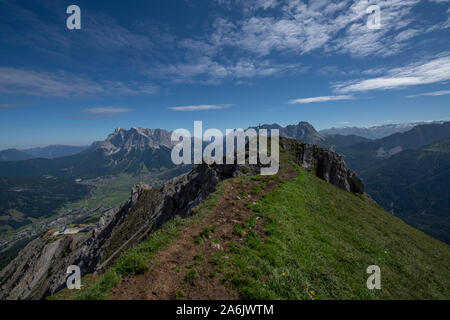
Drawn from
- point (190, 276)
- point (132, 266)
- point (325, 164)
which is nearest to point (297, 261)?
point (190, 276)

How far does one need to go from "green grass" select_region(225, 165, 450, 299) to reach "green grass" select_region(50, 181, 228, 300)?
11.3 feet

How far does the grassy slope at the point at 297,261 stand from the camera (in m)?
10.1

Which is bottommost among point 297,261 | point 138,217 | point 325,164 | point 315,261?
point 138,217

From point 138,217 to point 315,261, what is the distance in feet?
236

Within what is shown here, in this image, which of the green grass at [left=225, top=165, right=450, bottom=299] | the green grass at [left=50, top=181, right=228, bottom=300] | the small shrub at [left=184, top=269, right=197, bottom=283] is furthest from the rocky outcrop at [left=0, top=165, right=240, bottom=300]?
the small shrub at [left=184, top=269, right=197, bottom=283]

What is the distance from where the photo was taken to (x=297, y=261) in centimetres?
1264

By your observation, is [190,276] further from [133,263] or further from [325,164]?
[325,164]

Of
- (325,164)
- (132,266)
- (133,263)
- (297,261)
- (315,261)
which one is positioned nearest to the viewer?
(132,266)

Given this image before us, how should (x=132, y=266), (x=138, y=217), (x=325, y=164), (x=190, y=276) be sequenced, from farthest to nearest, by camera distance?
1. (x=138, y=217)
2. (x=325, y=164)
3. (x=132, y=266)
4. (x=190, y=276)

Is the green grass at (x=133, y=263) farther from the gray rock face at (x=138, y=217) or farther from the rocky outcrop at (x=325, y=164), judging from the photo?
the rocky outcrop at (x=325, y=164)

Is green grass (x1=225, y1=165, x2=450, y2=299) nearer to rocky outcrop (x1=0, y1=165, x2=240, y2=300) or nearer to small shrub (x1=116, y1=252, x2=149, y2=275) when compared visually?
small shrub (x1=116, y1=252, x2=149, y2=275)
